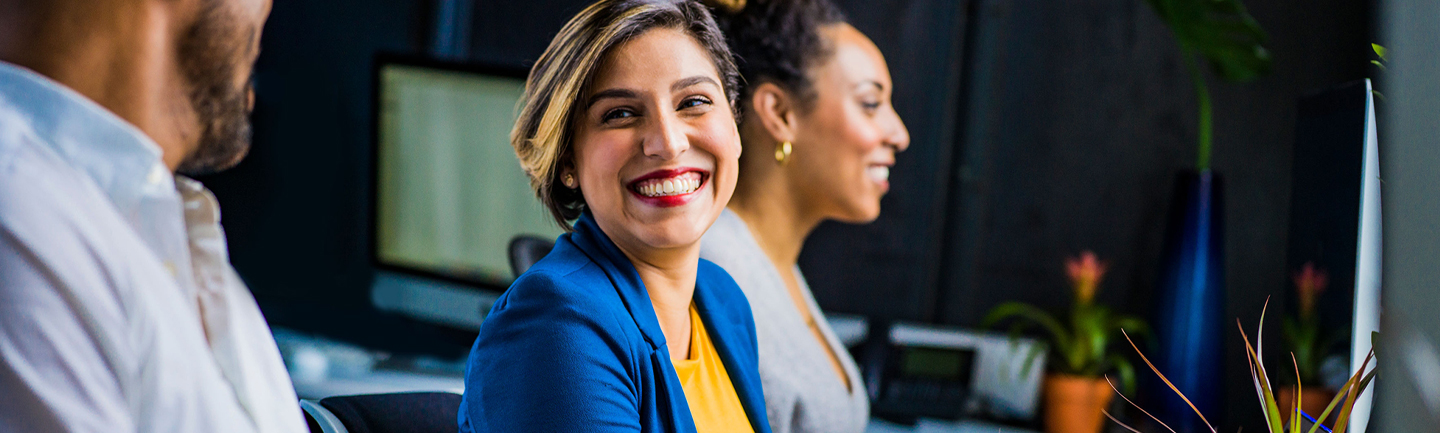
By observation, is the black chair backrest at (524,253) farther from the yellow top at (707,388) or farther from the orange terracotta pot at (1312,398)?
the orange terracotta pot at (1312,398)

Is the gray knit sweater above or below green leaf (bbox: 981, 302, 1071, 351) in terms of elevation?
above

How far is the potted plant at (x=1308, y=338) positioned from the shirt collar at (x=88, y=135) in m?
0.89

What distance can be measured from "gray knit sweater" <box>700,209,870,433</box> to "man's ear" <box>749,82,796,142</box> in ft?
0.44

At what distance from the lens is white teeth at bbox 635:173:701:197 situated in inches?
31.8

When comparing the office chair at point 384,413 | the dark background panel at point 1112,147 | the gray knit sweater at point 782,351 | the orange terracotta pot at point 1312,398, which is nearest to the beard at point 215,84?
the office chair at point 384,413

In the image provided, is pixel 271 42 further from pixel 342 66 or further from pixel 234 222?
pixel 234 222

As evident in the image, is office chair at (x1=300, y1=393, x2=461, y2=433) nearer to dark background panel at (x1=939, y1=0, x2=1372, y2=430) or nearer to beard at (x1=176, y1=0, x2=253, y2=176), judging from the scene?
beard at (x1=176, y1=0, x2=253, y2=176)

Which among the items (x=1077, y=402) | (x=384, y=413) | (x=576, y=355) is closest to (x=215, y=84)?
(x=576, y=355)

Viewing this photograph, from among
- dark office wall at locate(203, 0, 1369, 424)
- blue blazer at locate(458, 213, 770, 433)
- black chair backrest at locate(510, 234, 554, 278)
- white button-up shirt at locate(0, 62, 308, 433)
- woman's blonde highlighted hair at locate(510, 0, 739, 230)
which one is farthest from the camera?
dark office wall at locate(203, 0, 1369, 424)

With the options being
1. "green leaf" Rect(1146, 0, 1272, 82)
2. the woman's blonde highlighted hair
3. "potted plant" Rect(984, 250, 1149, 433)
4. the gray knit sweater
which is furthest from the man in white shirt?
"green leaf" Rect(1146, 0, 1272, 82)

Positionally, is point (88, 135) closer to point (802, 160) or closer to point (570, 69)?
point (570, 69)

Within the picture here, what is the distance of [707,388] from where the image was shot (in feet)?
2.96

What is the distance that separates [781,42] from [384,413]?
69 centimetres

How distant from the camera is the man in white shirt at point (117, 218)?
0.39m
